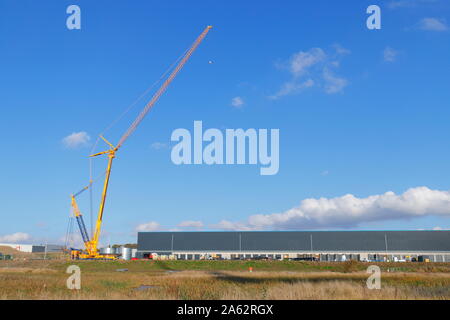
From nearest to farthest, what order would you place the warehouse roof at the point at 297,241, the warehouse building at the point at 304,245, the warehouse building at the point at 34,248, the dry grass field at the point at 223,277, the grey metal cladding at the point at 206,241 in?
the dry grass field at the point at 223,277 → the warehouse building at the point at 304,245 → the warehouse roof at the point at 297,241 → the grey metal cladding at the point at 206,241 → the warehouse building at the point at 34,248

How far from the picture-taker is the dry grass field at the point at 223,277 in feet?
85.7

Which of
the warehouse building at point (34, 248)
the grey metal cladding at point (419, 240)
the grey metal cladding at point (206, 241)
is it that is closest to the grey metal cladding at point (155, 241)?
the grey metal cladding at point (206, 241)

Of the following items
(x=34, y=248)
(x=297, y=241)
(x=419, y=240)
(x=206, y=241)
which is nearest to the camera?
(x=419, y=240)

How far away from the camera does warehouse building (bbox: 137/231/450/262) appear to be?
111125 millimetres

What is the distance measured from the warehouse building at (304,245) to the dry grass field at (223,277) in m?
24.5

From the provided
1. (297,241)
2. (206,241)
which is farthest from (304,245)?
(206,241)

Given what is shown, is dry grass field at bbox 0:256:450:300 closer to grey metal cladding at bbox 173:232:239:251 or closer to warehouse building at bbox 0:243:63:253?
grey metal cladding at bbox 173:232:239:251

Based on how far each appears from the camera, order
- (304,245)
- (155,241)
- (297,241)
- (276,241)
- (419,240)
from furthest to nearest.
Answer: (155,241) < (276,241) < (297,241) < (304,245) < (419,240)

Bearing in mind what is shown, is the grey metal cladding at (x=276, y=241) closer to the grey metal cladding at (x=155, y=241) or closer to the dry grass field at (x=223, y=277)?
the grey metal cladding at (x=155, y=241)

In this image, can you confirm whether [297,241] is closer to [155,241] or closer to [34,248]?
[155,241]

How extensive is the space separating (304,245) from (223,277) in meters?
69.5

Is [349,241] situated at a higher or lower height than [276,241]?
higher

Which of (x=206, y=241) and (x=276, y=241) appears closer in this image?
(x=276, y=241)

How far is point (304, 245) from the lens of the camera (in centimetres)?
11544
